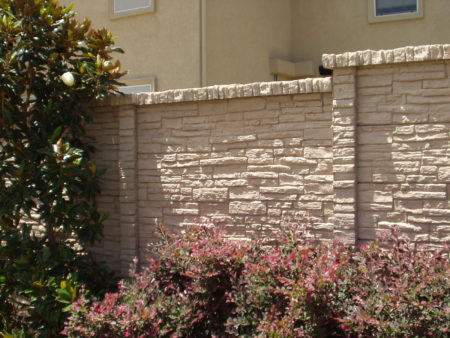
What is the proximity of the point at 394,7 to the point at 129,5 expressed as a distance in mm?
4763

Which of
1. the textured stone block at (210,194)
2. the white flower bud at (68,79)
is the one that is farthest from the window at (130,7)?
the textured stone block at (210,194)

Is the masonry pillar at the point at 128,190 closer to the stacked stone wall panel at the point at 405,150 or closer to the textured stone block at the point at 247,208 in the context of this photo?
the textured stone block at the point at 247,208

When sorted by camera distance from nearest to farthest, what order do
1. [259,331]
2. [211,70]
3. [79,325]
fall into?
[259,331] < [79,325] < [211,70]

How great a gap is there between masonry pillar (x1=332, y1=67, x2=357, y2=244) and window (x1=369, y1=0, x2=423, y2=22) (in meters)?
6.14

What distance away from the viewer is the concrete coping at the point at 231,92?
17.6ft

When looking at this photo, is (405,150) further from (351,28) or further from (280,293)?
(351,28)

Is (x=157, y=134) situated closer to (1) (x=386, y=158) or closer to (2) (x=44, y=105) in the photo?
(2) (x=44, y=105)

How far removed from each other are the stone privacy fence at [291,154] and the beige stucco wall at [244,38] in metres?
3.50

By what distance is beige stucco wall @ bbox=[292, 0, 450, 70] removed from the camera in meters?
10.3

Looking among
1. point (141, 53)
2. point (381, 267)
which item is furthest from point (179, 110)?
point (141, 53)

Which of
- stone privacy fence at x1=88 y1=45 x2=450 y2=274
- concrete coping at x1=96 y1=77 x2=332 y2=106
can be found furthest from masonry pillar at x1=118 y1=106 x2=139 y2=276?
concrete coping at x1=96 y1=77 x2=332 y2=106

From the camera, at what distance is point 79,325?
16.1 feet

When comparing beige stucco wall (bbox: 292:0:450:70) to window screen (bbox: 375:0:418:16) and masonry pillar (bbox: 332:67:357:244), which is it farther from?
masonry pillar (bbox: 332:67:357:244)

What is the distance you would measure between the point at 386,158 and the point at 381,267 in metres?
0.98
